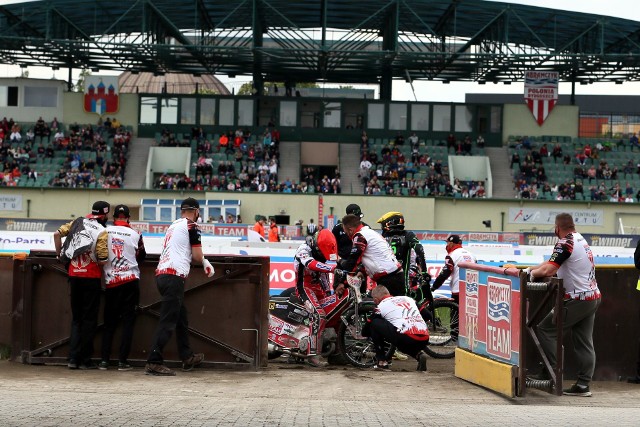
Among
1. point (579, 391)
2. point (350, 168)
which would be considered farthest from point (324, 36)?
point (579, 391)

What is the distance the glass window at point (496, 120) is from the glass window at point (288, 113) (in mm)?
10888

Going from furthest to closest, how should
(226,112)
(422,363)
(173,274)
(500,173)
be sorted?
(226,112)
(500,173)
(422,363)
(173,274)

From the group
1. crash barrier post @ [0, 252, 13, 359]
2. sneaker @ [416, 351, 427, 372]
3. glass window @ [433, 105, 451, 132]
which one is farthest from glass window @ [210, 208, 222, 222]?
sneaker @ [416, 351, 427, 372]

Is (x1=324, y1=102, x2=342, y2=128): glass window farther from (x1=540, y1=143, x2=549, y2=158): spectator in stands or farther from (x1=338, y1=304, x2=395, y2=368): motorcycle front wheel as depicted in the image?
(x1=338, y1=304, x2=395, y2=368): motorcycle front wheel

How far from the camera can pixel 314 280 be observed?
13273mm

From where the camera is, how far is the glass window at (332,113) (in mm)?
59562

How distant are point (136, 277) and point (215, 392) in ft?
7.18

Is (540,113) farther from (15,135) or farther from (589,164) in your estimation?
(15,135)

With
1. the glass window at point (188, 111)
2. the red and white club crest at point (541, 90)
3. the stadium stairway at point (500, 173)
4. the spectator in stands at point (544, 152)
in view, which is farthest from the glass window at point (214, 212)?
the red and white club crest at point (541, 90)

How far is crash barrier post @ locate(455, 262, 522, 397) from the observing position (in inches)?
426

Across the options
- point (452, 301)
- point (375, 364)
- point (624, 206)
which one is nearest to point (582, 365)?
point (375, 364)

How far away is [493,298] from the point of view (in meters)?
11.4

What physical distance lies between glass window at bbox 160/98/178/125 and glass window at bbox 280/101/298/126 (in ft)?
19.3

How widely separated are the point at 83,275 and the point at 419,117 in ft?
160
